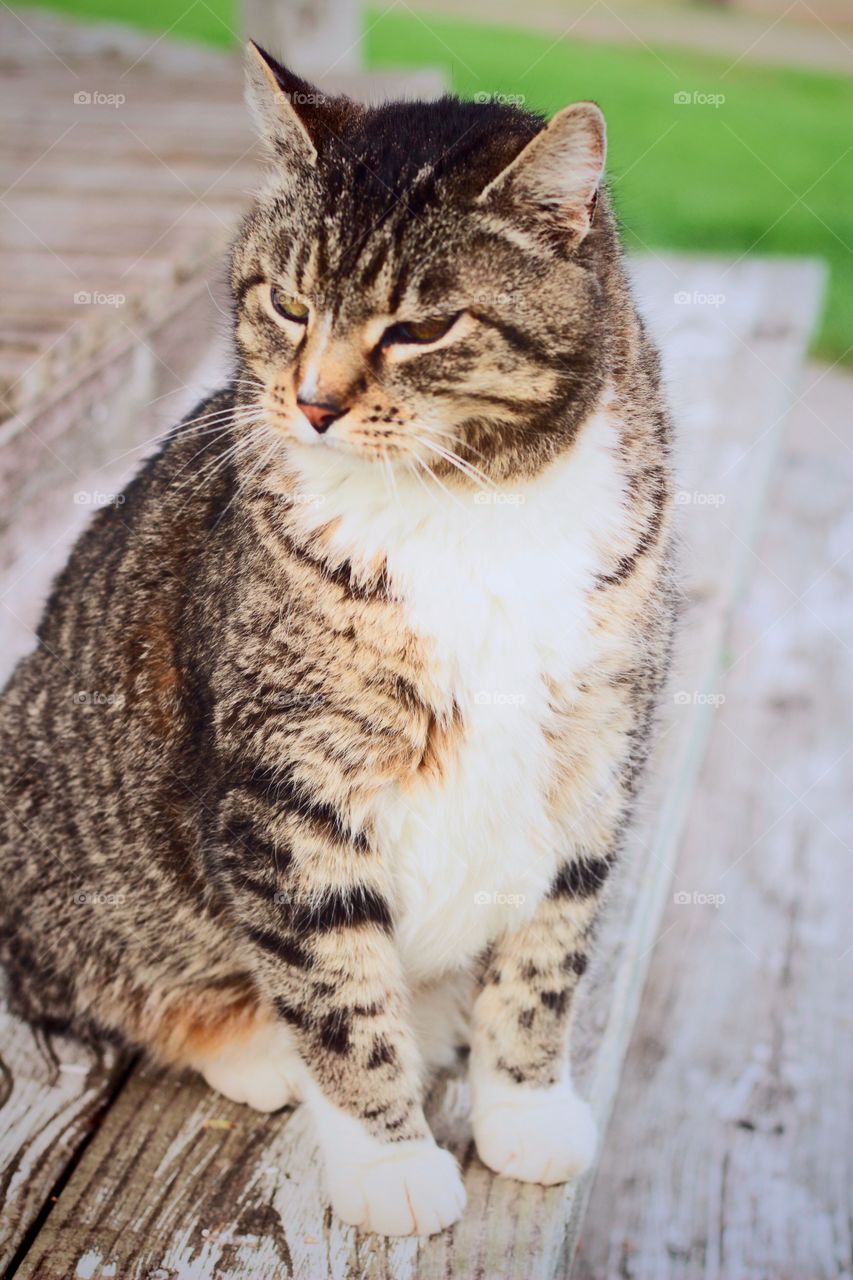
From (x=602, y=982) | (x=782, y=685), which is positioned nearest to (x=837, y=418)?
(x=782, y=685)

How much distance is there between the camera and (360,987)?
5.93 ft

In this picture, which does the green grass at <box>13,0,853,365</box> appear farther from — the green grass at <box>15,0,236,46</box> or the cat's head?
the cat's head

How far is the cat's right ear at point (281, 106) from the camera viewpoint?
1.75m

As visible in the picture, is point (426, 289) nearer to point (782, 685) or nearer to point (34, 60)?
point (782, 685)

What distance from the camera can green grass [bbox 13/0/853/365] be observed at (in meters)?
6.16

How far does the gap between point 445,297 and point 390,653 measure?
441 millimetres

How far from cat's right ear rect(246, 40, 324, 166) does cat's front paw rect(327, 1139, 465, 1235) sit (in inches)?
51.8

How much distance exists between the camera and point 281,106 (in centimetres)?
176
